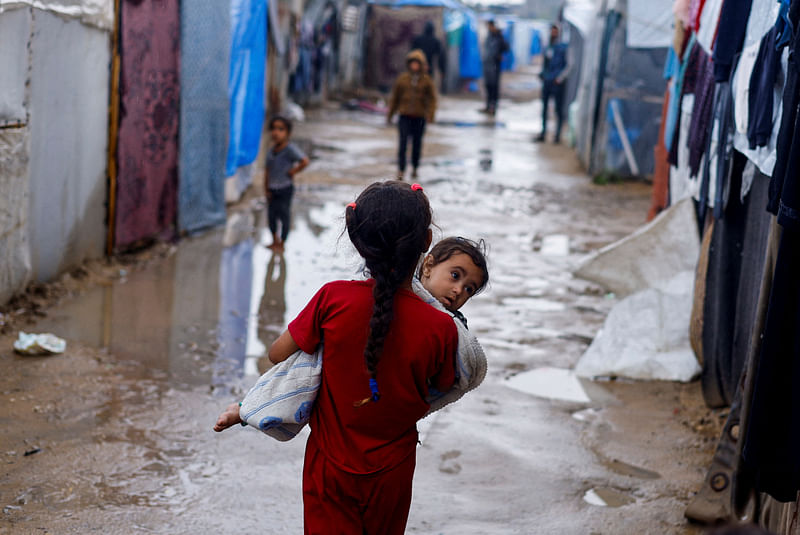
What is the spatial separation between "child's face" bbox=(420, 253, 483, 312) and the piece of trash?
10.9ft

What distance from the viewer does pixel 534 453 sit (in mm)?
4367

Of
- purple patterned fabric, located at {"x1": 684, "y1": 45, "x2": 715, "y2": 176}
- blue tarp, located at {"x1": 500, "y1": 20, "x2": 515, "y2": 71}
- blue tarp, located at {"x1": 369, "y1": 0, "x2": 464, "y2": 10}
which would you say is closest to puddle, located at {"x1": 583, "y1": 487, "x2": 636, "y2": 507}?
purple patterned fabric, located at {"x1": 684, "y1": 45, "x2": 715, "y2": 176}

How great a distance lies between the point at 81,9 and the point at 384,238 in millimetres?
4781

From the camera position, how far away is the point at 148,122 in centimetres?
743

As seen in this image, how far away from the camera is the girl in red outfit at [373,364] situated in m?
2.14

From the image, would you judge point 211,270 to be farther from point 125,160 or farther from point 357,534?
point 357,534

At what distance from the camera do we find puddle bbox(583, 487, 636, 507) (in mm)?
3889

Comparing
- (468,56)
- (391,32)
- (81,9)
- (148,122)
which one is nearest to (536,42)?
(468,56)

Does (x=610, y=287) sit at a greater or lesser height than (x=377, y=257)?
lesser

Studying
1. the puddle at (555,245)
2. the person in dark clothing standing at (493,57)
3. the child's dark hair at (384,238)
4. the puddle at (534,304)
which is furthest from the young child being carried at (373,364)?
the person in dark clothing standing at (493,57)

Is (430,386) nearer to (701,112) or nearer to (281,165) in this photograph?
(701,112)

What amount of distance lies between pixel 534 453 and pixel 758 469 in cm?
153

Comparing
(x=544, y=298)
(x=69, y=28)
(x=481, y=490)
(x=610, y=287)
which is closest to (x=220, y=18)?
(x=69, y=28)

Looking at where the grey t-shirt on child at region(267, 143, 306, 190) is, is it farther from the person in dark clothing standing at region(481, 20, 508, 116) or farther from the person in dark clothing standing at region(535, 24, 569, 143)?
the person in dark clothing standing at region(481, 20, 508, 116)
